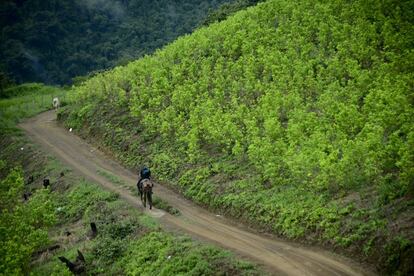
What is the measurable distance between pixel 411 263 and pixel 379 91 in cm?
1077

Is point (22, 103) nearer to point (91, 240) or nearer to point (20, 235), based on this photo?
point (91, 240)

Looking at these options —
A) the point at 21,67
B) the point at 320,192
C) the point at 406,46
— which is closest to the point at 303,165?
the point at 320,192

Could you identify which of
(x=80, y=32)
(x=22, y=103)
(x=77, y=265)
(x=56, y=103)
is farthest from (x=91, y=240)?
(x=80, y=32)

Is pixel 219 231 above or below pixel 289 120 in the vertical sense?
below

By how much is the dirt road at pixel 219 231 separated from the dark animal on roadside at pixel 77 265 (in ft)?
13.2

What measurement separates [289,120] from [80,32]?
9305 cm

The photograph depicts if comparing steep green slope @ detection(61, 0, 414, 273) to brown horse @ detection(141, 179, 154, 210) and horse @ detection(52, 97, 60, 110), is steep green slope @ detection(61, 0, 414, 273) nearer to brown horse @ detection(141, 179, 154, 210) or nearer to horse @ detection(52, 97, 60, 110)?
brown horse @ detection(141, 179, 154, 210)

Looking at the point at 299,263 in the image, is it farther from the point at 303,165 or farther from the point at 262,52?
the point at 262,52

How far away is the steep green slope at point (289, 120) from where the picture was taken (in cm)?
1766

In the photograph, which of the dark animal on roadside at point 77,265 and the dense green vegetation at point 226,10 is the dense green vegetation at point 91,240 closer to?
the dark animal on roadside at point 77,265

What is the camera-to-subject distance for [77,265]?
2025 centimetres

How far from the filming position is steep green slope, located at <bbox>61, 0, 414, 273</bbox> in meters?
17.7

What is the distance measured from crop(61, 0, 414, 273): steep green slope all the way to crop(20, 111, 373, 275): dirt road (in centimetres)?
71

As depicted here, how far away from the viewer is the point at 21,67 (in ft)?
332
